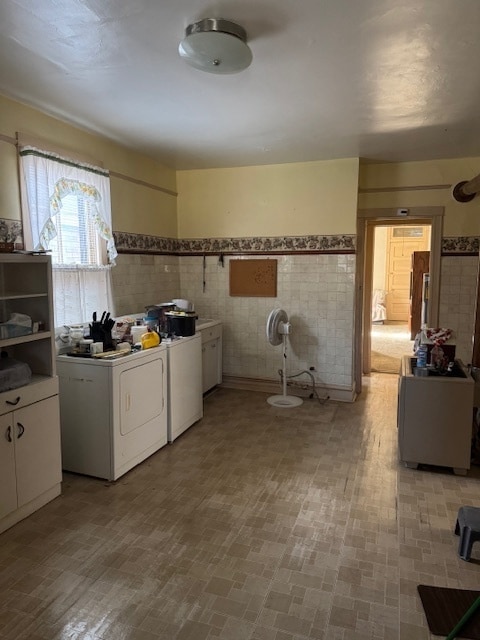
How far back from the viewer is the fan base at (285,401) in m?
4.81

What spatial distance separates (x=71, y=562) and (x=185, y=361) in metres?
1.94

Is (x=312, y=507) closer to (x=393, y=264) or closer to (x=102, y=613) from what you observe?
(x=102, y=613)

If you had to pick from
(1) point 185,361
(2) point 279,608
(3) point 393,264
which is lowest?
(2) point 279,608

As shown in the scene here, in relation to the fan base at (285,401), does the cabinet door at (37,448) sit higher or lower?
higher

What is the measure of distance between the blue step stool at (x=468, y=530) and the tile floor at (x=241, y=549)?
6cm

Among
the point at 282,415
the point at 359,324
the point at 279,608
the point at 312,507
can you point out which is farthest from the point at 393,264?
the point at 279,608

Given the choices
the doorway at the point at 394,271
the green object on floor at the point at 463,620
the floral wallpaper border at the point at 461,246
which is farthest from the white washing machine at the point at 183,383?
the doorway at the point at 394,271

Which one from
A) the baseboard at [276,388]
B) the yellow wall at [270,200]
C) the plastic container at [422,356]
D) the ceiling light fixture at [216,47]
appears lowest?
the baseboard at [276,388]

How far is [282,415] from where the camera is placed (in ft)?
14.9

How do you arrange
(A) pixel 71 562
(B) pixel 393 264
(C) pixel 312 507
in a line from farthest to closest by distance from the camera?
1. (B) pixel 393 264
2. (C) pixel 312 507
3. (A) pixel 71 562

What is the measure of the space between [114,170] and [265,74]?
205 centimetres

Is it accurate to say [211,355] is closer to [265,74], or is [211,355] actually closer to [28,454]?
[28,454]

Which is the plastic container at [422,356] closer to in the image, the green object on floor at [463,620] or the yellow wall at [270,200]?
the yellow wall at [270,200]

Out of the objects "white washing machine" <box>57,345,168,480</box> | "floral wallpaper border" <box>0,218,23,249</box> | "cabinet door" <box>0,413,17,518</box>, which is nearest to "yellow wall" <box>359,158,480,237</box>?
"white washing machine" <box>57,345,168,480</box>
